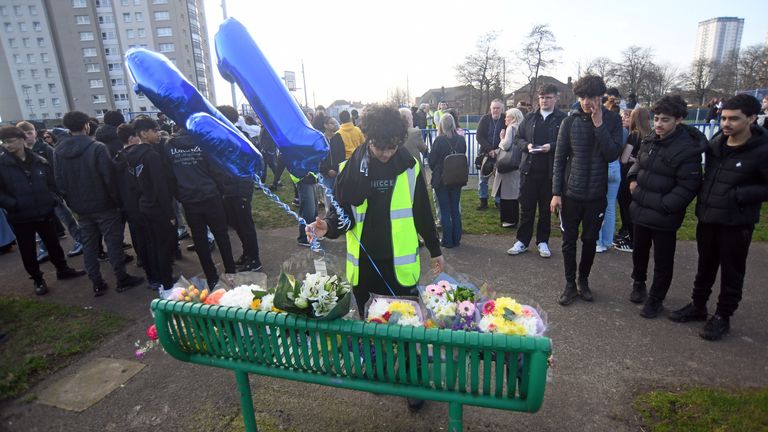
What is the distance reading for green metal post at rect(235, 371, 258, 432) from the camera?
7.11 feet

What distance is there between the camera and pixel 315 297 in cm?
181

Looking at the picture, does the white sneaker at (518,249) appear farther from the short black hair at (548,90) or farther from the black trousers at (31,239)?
the black trousers at (31,239)

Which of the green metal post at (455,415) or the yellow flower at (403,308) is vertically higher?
the yellow flower at (403,308)

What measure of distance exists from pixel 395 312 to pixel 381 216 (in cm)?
77

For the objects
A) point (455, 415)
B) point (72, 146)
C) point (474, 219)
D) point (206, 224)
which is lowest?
point (474, 219)

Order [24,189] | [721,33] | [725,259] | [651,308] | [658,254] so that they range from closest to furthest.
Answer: [725,259]
[658,254]
[651,308]
[24,189]
[721,33]

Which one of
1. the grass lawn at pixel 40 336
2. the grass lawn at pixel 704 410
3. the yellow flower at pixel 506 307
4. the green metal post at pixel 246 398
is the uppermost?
the yellow flower at pixel 506 307

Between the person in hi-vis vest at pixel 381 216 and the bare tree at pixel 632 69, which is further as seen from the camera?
the bare tree at pixel 632 69

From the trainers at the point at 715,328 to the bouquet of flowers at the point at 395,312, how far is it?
8.96ft

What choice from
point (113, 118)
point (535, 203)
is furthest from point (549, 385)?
point (113, 118)

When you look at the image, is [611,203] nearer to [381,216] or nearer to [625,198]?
[625,198]

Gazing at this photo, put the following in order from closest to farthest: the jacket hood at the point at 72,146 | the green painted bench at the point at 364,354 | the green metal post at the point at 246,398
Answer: the green painted bench at the point at 364,354 → the green metal post at the point at 246,398 → the jacket hood at the point at 72,146

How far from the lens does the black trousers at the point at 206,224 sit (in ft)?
13.7

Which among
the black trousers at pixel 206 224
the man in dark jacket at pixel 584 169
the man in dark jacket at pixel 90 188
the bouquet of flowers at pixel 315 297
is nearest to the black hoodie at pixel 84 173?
the man in dark jacket at pixel 90 188
